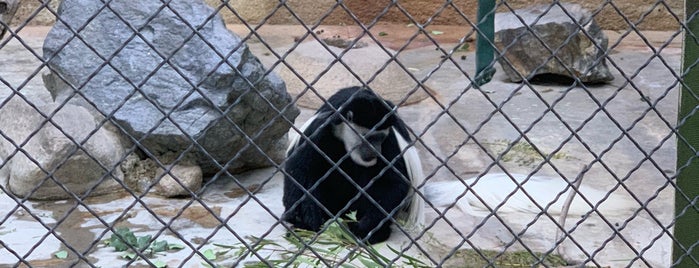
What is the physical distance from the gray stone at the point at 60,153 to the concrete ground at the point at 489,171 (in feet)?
0.23

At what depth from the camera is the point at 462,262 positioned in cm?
302

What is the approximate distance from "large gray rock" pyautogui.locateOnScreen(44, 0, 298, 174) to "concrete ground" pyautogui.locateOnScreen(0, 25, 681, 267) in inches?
8.1

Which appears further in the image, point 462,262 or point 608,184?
point 608,184

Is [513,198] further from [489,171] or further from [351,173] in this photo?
[351,173]

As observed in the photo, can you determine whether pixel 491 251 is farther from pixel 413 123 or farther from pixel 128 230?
pixel 413 123

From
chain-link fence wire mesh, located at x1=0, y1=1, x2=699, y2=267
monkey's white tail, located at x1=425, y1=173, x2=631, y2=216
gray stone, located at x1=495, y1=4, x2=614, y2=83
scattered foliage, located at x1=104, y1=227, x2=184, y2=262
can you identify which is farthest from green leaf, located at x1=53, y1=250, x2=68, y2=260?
gray stone, located at x1=495, y1=4, x2=614, y2=83

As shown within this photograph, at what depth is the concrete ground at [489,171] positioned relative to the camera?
7.14 feet

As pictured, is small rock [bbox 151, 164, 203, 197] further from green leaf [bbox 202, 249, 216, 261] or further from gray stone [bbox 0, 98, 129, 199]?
green leaf [bbox 202, 249, 216, 261]

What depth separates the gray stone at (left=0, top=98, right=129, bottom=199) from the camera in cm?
353

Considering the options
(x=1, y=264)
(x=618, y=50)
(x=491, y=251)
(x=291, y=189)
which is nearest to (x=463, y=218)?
(x=491, y=251)

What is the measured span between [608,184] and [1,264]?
2.32 metres

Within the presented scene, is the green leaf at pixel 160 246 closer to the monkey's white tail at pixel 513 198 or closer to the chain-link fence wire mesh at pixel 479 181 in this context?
the chain-link fence wire mesh at pixel 479 181

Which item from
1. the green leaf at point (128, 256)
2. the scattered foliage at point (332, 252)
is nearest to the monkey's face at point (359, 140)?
the scattered foliage at point (332, 252)

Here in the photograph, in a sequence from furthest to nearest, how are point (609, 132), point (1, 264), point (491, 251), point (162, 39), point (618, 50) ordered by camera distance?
point (618, 50)
point (609, 132)
point (162, 39)
point (491, 251)
point (1, 264)
